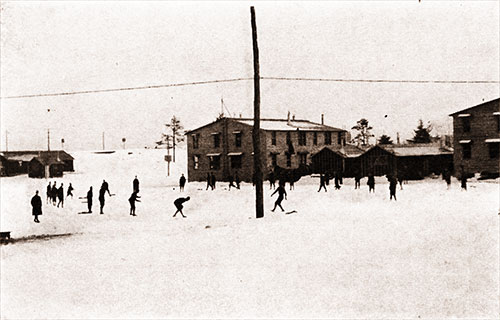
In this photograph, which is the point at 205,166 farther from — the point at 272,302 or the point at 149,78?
the point at 272,302

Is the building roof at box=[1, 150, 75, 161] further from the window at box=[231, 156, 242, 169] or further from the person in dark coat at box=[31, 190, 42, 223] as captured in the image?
the window at box=[231, 156, 242, 169]

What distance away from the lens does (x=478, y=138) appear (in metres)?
10.6

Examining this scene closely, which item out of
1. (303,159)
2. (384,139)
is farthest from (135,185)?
(384,139)

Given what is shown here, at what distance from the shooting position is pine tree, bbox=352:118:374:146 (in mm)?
9328

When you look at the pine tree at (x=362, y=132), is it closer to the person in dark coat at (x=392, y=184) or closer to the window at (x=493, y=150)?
the window at (x=493, y=150)

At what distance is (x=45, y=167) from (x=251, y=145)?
25.2 feet

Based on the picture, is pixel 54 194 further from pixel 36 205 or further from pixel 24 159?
pixel 24 159

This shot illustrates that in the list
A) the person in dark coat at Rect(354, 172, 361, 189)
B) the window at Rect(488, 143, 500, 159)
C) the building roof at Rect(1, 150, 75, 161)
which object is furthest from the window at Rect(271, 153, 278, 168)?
the window at Rect(488, 143, 500, 159)

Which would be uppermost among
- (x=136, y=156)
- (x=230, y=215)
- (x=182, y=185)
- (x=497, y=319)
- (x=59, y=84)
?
(x=59, y=84)

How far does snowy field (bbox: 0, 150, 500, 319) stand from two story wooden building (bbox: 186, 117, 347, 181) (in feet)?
3.53

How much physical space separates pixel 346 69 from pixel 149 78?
427 centimetres

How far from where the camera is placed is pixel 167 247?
31.8ft

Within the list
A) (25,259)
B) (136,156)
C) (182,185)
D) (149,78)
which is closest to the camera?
(25,259)

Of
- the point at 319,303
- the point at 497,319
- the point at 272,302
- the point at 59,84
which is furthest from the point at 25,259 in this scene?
the point at 497,319
